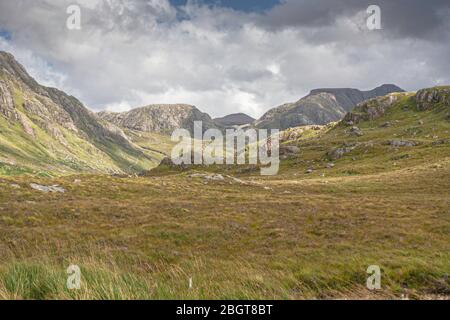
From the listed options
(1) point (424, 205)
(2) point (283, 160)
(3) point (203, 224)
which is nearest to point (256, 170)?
(2) point (283, 160)

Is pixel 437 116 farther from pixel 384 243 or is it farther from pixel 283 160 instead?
pixel 384 243

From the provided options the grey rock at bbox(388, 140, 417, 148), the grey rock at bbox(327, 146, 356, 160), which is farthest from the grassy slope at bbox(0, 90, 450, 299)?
the grey rock at bbox(388, 140, 417, 148)

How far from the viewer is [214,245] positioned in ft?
89.2

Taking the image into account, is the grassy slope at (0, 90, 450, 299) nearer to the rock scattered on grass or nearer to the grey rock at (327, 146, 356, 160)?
the rock scattered on grass

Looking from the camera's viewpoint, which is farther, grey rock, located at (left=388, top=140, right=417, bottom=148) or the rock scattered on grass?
grey rock, located at (left=388, top=140, right=417, bottom=148)

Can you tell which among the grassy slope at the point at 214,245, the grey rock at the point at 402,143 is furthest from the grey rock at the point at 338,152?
the grassy slope at the point at 214,245

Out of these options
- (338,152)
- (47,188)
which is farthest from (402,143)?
(47,188)

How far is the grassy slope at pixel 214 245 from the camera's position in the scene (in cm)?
792

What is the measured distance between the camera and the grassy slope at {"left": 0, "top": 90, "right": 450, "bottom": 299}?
26.0 ft

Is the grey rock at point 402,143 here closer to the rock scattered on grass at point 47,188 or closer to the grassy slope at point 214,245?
the grassy slope at point 214,245

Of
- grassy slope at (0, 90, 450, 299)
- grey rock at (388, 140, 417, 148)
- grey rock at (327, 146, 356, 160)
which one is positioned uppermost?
grey rock at (388, 140, 417, 148)

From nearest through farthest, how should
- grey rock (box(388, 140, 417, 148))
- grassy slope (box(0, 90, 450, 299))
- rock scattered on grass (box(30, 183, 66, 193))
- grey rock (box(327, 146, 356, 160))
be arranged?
grassy slope (box(0, 90, 450, 299)) → rock scattered on grass (box(30, 183, 66, 193)) → grey rock (box(388, 140, 417, 148)) → grey rock (box(327, 146, 356, 160))

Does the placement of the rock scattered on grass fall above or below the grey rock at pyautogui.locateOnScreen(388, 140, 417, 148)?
below

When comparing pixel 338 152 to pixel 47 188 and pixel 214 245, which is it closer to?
pixel 47 188
